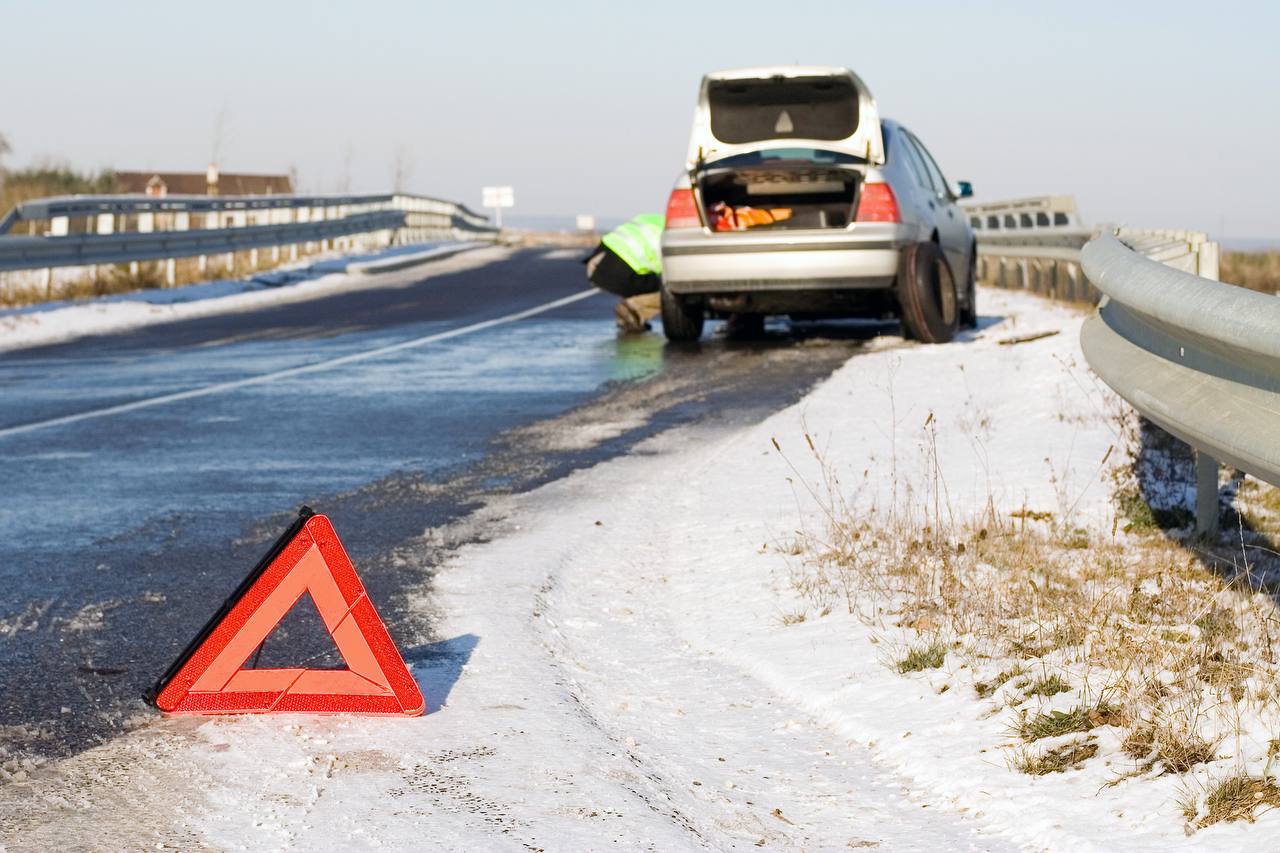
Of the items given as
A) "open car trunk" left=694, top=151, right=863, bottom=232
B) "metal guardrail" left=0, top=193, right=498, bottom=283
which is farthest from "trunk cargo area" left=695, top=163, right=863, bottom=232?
"metal guardrail" left=0, top=193, right=498, bottom=283

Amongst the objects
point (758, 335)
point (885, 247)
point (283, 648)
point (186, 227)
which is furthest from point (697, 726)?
point (186, 227)

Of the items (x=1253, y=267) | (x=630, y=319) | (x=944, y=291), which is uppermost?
(x=944, y=291)

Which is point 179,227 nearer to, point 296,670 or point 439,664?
point 439,664

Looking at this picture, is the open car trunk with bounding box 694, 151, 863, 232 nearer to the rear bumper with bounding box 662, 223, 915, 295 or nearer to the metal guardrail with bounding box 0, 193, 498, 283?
the rear bumper with bounding box 662, 223, 915, 295

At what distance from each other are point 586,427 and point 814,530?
12.3 feet

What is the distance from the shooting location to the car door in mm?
15812

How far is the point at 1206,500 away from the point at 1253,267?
101ft

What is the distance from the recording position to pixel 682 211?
1446cm

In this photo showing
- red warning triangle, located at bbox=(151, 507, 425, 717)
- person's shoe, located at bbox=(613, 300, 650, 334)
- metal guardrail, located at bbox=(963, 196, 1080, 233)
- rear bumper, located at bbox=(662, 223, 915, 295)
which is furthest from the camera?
metal guardrail, located at bbox=(963, 196, 1080, 233)

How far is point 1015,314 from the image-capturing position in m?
17.7

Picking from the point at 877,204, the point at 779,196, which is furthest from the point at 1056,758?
the point at 779,196

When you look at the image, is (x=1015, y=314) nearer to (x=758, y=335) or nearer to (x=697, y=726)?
(x=758, y=335)

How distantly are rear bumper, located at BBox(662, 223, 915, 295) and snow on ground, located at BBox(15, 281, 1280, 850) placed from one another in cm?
649

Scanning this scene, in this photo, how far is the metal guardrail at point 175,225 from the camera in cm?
1961
